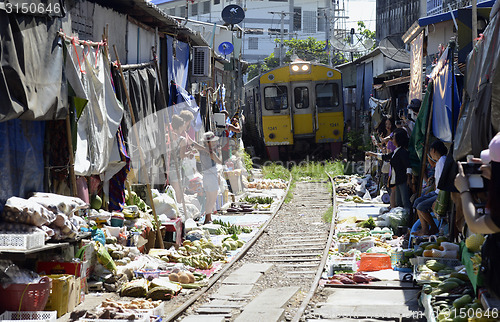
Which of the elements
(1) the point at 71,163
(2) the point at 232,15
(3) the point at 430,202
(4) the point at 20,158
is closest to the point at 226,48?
(2) the point at 232,15

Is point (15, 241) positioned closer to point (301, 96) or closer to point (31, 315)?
point (31, 315)

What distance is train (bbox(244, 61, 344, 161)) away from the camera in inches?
918

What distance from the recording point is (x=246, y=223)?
42.3 feet

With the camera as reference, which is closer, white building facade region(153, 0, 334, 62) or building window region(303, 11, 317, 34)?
white building facade region(153, 0, 334, 62)

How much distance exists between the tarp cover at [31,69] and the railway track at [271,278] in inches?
95.5

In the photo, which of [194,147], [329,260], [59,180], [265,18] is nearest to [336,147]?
[194,147]

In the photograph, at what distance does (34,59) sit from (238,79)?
1859 cm

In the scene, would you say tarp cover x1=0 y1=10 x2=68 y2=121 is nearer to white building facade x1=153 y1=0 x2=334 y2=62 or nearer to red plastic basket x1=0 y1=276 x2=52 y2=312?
red plastic basket x1=0 y1=276 x2=52 y2=312

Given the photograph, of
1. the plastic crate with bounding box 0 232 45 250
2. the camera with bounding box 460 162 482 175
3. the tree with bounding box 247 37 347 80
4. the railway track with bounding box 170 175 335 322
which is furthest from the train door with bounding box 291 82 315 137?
the tree with bounding box 247 37 347 80

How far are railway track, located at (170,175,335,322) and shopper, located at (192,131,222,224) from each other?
1094 millimetres

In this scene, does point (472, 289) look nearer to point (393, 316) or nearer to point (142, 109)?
point (393, 316)

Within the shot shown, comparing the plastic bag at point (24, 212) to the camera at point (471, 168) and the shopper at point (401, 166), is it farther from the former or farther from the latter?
the shopper at point (401, 166)

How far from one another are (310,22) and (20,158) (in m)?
56.8

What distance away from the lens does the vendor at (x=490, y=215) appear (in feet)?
13.1
